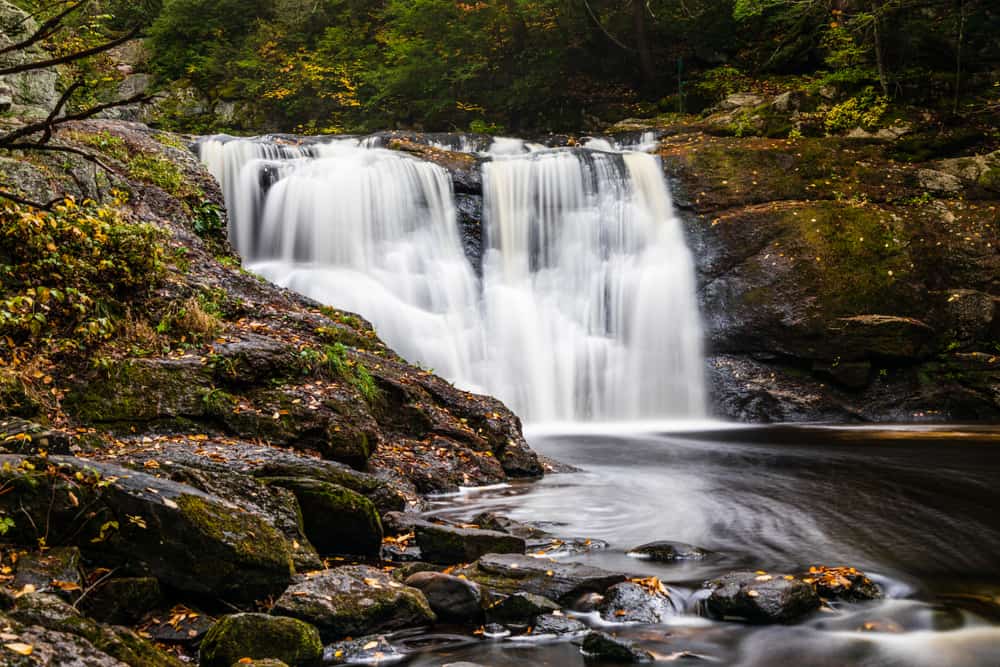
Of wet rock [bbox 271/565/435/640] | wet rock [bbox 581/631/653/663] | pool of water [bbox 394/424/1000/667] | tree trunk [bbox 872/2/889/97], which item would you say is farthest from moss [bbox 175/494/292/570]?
tree trunk [bbox 872/2/889/97]

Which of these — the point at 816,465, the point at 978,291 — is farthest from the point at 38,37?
the point at 978,291

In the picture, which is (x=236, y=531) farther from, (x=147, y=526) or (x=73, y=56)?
(x=73, y=56)

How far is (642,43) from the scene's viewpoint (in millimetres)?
21703

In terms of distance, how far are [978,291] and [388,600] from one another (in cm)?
1334

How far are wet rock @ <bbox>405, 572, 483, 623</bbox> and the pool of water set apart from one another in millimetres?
239

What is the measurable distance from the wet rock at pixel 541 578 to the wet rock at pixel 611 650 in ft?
2.08

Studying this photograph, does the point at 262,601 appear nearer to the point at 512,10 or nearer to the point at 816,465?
the point at 816,465

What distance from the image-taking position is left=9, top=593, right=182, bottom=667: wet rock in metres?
3.00

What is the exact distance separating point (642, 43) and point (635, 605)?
790 inches

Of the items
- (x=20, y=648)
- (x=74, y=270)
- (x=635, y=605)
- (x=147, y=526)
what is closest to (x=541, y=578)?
(x=635, y=605)

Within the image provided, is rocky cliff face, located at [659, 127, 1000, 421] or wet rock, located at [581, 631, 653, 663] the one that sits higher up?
rocky cliff face, located at [659, 127, 1000, 421]

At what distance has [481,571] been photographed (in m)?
4.82

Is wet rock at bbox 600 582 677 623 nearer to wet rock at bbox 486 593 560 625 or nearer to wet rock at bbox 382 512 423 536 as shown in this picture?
wet rock at bbox 486 593 560 625

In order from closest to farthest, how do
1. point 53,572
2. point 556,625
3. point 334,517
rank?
point 53,572 < point 556,625 < point 334,517
